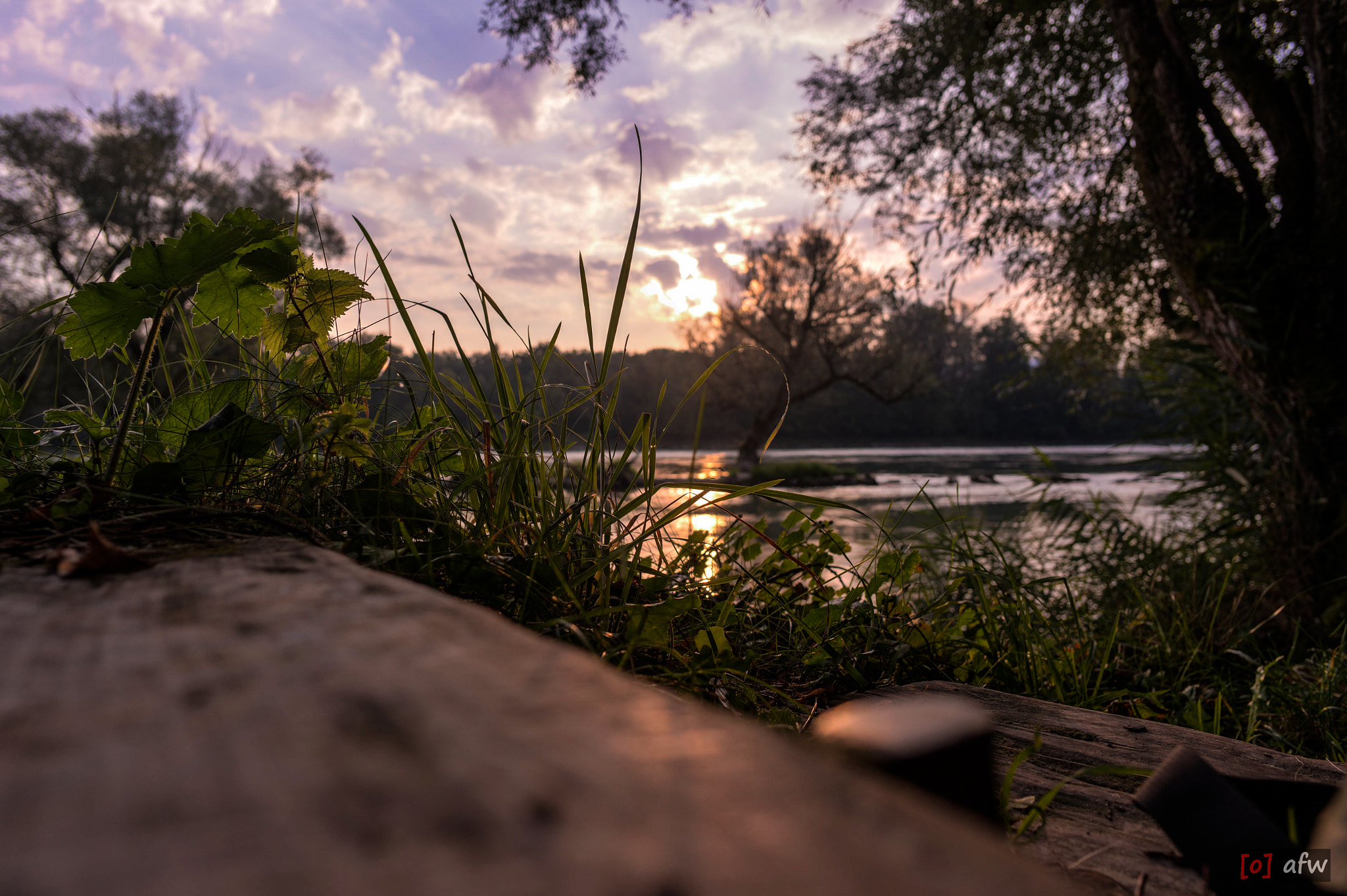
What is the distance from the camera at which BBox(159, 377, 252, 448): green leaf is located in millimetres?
1275

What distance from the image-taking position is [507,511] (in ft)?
4.33

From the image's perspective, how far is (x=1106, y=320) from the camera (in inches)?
260

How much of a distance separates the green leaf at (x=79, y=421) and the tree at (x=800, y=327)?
67.8 feet

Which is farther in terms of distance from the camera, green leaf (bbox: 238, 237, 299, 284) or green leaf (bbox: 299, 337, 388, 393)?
green leaf (bbox: 299, 337, 388, 393)

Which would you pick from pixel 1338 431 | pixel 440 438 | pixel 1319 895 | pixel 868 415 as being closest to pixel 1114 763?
pixel 1319 895

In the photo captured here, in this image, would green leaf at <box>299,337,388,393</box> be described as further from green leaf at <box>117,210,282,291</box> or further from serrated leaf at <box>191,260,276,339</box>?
green leaf at <box>117,210,282,291</box>

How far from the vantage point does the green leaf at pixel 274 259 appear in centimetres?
119

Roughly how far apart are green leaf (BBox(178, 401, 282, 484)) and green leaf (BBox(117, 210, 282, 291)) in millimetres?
226

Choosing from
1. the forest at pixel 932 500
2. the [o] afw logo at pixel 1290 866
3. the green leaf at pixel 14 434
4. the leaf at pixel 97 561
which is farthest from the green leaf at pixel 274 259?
the [o] afw logo at pixel 1290 866

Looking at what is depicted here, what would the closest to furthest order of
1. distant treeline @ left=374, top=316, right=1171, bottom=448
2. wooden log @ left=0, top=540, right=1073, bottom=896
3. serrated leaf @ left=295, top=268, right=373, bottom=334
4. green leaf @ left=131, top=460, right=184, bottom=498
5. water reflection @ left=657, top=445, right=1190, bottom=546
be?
wooden log @ left=0, top=540, right=1073, bottom=896, green leaf @ left=131, top=460, right=184, bottom=498, serrated leaf @ left=295, top=268, right=373, bottom=334, water reflection @ left=657, top=445, right=1190, bottom=546, distant treeline @ left=374, top=316, right=1171, bottom=448

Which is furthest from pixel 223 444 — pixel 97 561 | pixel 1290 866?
pixel 1290 866

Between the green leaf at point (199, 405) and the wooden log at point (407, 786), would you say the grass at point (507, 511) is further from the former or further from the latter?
the wooden log at point (407, 786)

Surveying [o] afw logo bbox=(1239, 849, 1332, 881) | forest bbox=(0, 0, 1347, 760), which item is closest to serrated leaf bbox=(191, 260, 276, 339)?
forest bbox=(0, 0, 1347, 760)

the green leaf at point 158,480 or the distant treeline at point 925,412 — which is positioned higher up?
the distant treeline at point 925,412
